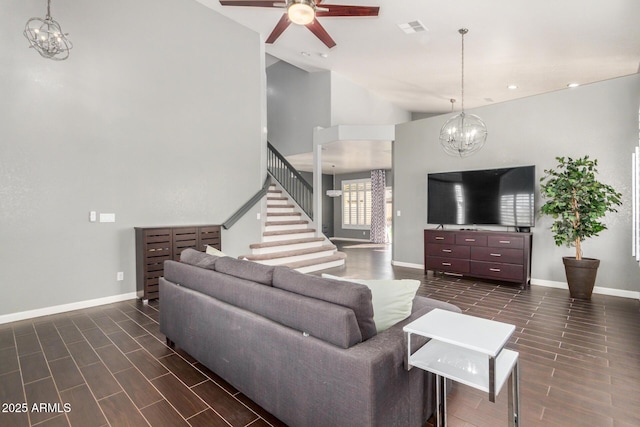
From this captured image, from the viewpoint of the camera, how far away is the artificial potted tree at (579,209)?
→ 4.21 metres

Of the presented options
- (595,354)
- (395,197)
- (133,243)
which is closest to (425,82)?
(395,197)

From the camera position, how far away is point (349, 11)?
387cm

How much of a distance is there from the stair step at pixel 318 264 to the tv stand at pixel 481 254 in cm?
178

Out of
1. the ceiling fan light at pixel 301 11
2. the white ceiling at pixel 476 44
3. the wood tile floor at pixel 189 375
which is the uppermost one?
the white ceiling at pixel 476 44

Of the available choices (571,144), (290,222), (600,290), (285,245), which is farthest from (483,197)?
(290,222)

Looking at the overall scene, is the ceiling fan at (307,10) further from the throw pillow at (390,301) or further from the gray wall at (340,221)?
the gray wall at (340,221)

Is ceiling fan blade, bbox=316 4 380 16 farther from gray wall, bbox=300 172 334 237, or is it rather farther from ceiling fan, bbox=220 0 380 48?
gray wall, bbox=300 172 334 237

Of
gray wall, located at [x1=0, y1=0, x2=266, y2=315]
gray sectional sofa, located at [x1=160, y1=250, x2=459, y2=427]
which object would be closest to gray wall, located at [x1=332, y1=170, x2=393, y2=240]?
gray wall, located at [x1=0, y1=0, x2=266, y2=315]

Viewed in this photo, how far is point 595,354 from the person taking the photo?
8.94 feet

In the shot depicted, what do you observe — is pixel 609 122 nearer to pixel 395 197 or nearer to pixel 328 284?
pixel 395 197

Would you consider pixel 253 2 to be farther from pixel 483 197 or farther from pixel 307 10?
pixel 483 197

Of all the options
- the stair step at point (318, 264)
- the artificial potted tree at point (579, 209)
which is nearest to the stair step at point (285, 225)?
the stair step at point (318, 264)

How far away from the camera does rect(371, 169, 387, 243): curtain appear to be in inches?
441

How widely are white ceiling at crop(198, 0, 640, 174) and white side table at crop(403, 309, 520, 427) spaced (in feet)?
15.2
